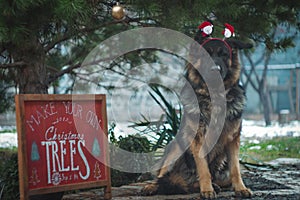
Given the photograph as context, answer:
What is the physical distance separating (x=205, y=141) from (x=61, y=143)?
1.01 m

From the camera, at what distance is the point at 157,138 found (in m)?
4.55

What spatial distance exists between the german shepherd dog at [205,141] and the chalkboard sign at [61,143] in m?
0.49

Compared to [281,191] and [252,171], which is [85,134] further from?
[252,171]

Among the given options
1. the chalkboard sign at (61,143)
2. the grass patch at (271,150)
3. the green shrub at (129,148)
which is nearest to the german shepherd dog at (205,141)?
the chalkboard sign at (61,143)

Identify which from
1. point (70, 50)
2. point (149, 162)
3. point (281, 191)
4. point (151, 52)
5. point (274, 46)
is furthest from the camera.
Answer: point (70, 50)

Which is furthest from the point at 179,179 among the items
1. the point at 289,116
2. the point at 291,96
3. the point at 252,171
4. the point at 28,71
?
the point at 291,96

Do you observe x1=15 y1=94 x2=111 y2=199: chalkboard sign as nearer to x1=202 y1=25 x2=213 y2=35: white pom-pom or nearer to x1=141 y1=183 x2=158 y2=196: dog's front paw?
x1=141 y1=183 x2=158 y2=196: dog's front paw

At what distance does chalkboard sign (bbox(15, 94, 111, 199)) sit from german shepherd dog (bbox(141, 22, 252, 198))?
19.3 inches

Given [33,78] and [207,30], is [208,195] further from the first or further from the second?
[33,78]

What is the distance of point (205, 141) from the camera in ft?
10.2

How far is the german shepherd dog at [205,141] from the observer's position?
3066 mm

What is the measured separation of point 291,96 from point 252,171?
342 inches

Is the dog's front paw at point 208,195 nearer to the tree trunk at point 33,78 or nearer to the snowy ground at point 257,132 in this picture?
the tree trunk at point 33,78

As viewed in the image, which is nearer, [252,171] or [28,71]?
[28,71]
